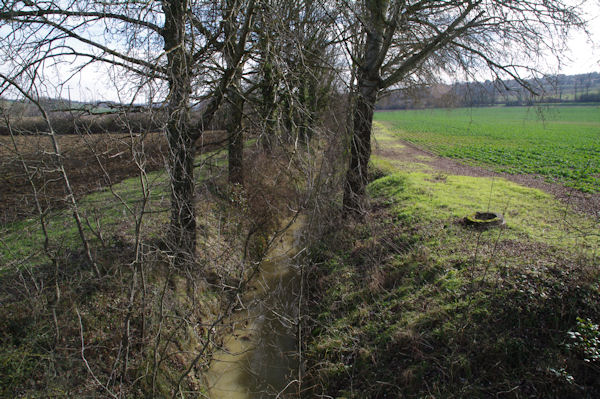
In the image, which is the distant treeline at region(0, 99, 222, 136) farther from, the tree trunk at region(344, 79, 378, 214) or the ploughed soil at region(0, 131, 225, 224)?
the tree trunk at region(344, 79, 378, 214)

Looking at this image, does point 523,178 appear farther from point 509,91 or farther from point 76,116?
point 76,116

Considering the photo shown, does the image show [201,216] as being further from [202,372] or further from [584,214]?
[584,214]

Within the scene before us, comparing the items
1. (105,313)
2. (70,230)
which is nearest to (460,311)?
(105,313)

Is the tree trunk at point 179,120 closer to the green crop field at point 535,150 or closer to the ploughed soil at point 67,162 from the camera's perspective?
the ploughed soil at point 67,162

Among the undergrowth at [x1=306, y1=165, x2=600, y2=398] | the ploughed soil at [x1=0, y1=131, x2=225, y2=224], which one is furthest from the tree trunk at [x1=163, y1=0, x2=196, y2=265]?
the undergrowth at [x1=306, y1=165, x2=600, y2=398]

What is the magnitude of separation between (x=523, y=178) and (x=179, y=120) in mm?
15764

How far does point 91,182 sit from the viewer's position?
11992 mm

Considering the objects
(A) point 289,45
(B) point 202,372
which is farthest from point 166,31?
(B) point 202,372

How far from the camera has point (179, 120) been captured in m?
3.90

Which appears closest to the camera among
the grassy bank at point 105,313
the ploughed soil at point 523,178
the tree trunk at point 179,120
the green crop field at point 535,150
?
the tree trunk at point 179,120

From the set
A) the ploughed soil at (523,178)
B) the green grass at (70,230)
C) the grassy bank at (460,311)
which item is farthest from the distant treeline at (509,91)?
the green grass at (70,230)

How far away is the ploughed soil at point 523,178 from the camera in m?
9.66

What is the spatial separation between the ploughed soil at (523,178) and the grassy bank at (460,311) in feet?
4.31

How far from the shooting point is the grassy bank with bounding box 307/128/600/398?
4.55 m
